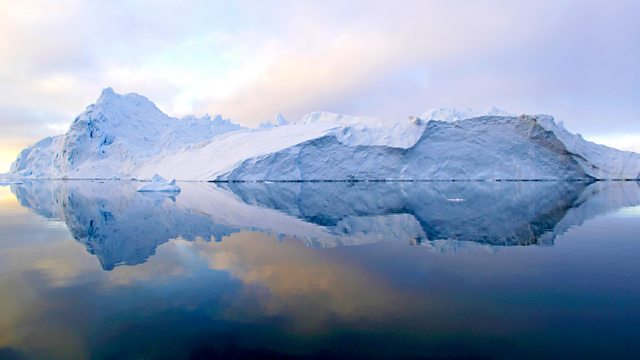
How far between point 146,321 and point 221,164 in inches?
1279

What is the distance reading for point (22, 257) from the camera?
6473 millimetres

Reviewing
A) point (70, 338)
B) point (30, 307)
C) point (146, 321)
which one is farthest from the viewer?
point (30, 307)

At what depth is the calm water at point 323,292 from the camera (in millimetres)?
3186

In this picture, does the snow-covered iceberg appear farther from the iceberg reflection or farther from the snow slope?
the iceberg reflection

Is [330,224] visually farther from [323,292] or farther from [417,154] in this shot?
[417,154]

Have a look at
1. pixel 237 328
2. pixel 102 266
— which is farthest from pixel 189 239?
pixel 237 328

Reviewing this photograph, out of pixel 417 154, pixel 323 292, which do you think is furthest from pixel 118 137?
pixel 323 292

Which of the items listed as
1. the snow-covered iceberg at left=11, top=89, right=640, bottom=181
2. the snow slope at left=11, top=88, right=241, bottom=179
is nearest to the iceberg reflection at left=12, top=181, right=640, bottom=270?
the snow-covered iceberg at left=11, top=89, right=640, bottom=181

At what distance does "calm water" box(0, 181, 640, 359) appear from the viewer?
3.19 metres

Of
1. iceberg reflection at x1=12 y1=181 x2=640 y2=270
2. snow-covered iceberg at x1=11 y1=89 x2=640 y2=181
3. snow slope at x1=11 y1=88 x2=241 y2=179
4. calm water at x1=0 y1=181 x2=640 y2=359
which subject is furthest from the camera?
snow slope at x1=11 y1=88 x2=241 y2=179

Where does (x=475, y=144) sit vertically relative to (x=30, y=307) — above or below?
above

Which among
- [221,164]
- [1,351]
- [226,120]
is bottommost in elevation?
[1,351]

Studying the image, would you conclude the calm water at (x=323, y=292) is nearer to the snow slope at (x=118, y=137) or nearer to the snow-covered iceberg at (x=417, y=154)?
the snow-covered iceberg at (x=417, y=154)

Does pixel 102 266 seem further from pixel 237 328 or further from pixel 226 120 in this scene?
pixel 226 120
